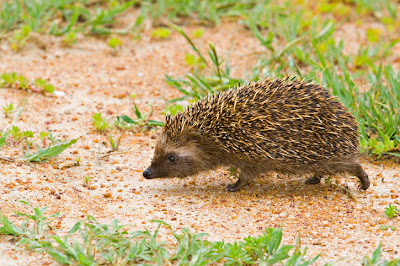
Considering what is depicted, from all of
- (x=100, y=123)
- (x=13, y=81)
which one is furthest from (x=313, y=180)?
(x=13, y=81)

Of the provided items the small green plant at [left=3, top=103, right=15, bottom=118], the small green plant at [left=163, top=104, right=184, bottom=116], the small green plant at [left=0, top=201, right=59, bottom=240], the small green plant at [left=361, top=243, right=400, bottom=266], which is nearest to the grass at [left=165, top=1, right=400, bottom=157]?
the small green plant at [left=163, top=104, right=184, bottom=116]

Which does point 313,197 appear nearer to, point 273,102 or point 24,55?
point 273,102

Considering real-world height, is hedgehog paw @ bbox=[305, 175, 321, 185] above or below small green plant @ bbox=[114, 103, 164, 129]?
below

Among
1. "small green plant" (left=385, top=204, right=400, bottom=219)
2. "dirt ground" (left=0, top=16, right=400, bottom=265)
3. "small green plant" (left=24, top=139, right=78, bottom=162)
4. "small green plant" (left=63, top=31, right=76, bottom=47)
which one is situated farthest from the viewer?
"small green plant" (left=63, top=31, right=76, bottom=47)

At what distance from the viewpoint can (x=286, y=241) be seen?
532cm

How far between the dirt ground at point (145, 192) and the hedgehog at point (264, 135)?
27cm

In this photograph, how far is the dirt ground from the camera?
5477mm

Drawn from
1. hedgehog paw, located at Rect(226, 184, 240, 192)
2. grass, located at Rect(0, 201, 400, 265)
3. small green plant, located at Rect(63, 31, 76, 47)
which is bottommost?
hedgehog paw, located at Rect(226, 184, 240, 192)

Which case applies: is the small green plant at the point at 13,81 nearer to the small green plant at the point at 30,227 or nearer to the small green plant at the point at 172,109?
the small green plant at the point at 172,109

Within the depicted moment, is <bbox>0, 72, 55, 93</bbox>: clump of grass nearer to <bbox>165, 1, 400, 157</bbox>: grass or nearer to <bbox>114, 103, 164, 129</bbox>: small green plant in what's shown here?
<bbox>114, 103, 164, 129</bbox>: small green plant

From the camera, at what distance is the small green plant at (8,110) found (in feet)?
23.6

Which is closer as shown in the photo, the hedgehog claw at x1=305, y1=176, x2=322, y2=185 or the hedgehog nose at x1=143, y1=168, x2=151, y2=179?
the hedgehog nose at x1=143, y1=168, x2=151, y2=179

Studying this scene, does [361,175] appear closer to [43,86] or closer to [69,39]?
[43,86]

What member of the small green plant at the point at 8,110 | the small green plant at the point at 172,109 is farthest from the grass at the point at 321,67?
the small green plant at the point at 8,110
